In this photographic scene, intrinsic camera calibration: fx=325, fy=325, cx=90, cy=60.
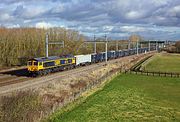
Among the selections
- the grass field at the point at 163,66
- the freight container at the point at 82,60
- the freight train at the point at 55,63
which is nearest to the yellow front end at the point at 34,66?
the freight train at the point at 55,63

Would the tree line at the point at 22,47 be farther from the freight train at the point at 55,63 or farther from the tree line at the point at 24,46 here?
the freight train at the point at 55,63

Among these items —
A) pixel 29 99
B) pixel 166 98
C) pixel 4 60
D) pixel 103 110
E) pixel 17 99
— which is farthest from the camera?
pixel 4 60

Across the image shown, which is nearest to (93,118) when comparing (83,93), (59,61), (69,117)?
(69,117)

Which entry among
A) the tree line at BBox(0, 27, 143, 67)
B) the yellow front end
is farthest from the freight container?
the yellow front end

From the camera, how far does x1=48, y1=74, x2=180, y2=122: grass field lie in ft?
87.6

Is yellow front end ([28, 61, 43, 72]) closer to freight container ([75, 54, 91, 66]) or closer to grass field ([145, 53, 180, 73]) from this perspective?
freight container ([75, 54, 91, 66])

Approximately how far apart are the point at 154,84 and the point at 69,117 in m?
25.1

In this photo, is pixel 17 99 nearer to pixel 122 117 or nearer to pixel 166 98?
pixel 122 117

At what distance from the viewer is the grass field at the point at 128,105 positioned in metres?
26.7

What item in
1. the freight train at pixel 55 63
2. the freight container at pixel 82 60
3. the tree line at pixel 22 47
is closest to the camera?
the freight train at pixel 55 63

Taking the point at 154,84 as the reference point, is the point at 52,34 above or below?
above

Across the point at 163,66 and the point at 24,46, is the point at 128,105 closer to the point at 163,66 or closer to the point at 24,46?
the point at 24,46

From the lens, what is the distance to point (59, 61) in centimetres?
6009

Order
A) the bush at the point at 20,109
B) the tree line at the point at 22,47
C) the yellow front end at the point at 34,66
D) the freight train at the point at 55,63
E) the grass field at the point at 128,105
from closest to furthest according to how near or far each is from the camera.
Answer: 1. the bush at the point at 20,109
2. the grass field at the point at 128,105
3. the yellow front end at the point at 34,66
4. the freight train at the point at 55,63
5. the tree line at the point at 22,47
